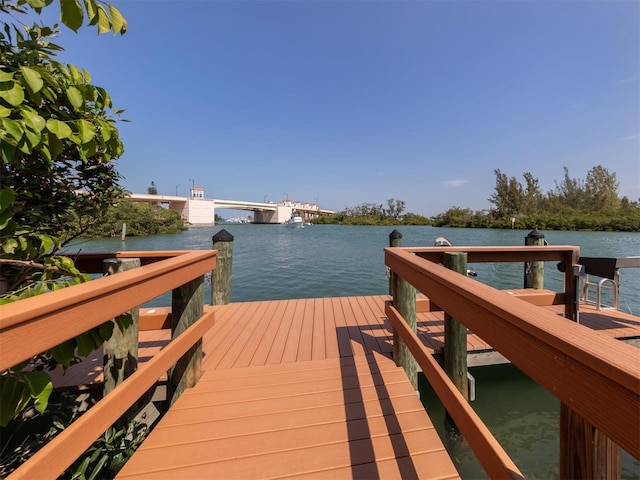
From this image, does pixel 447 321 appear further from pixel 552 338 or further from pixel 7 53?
pixel 7 53

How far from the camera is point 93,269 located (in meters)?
1.82

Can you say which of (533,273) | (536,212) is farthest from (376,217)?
(533,273)

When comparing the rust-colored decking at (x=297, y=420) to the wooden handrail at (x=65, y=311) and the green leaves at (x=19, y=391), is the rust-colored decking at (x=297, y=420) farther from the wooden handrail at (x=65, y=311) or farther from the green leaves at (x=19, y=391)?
the wooden handrail at (x=65, y=311)

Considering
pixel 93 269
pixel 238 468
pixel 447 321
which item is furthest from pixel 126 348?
pixel 447 321

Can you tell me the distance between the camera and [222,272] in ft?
12.1

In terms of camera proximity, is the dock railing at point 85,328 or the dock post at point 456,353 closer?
the dock railing at point 85,328

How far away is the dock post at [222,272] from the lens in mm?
3646

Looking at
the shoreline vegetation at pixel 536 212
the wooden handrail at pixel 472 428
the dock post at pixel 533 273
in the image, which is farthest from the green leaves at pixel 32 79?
the shoreline vegetation at pixel 536 212

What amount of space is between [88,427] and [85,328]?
322mm

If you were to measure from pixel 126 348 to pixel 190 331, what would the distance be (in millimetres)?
454

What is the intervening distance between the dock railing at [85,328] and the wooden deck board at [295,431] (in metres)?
0.40

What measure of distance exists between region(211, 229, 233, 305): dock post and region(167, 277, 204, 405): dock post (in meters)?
2.00

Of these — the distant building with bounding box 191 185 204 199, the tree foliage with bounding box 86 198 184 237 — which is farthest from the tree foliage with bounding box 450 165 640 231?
the distant building with bounding box 191 185 204 199

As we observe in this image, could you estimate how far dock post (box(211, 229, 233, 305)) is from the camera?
12.0 feet
